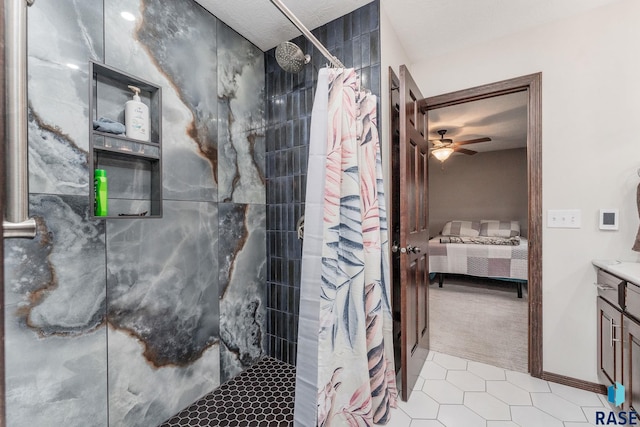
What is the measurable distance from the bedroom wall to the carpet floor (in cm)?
176

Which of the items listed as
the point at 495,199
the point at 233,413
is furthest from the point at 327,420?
the point at 495,199

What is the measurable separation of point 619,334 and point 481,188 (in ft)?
15.8

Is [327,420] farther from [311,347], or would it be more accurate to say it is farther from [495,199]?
[495,199]

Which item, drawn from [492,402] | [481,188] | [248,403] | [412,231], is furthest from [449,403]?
[481,188]

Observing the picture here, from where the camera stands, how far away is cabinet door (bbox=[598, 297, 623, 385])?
1459 millimetres

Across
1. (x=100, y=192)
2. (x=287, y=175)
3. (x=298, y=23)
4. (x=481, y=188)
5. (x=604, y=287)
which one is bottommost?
(x=604, y=287)

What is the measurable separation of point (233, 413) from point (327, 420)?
0.66m

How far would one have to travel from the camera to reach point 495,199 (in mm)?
5668

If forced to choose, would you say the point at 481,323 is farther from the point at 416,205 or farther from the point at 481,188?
the point at 481,188

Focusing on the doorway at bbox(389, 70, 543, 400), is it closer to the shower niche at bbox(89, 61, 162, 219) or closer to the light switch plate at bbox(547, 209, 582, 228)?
the light switch plate at bbox(547, 209, 582, 228)

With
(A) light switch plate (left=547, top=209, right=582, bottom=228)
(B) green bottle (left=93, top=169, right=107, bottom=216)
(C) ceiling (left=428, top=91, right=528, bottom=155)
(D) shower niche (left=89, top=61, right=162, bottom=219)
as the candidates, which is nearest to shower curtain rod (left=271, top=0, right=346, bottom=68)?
(D) shower niche (left=89, top=61, right=162, bottom=219)

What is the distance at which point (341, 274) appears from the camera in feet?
4.50

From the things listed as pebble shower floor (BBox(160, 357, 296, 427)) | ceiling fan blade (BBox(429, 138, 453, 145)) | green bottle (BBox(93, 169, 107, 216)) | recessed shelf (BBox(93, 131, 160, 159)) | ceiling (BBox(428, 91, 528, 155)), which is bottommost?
pebble shower floor (BBox(160, 357, 296, 427))

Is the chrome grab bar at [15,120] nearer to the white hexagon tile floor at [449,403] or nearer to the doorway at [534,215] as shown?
the white hexagon tile floor at [449,403]
